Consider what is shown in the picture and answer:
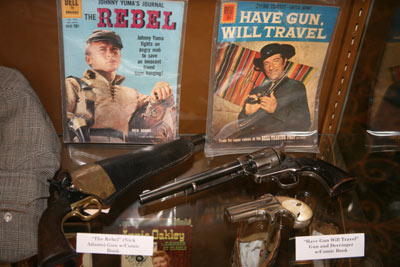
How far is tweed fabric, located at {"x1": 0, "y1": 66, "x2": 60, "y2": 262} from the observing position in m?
0.81

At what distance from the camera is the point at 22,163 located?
88 cm

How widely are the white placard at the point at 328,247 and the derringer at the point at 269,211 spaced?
75 millimetres

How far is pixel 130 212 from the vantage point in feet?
3.11

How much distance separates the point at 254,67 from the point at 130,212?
49 centimetres

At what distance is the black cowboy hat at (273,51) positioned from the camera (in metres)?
0.98

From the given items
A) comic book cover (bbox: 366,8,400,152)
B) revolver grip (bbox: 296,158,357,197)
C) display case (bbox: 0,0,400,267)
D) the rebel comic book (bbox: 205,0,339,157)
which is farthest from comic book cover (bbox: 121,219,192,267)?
comic book cover (bbox: 366,8,400,152)

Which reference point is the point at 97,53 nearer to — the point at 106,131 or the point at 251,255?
the point at 106,131

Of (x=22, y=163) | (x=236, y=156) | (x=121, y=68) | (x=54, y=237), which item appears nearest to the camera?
(x=54, y=237)

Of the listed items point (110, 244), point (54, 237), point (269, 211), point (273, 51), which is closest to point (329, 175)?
point (269, 211)

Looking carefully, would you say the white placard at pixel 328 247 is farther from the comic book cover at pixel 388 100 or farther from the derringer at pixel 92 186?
the derringer at pixel 92 186

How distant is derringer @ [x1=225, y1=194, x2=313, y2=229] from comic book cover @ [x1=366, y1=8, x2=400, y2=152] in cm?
28

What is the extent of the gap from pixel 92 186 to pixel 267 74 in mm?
533

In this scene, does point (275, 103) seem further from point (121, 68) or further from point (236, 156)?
point (121, 68)

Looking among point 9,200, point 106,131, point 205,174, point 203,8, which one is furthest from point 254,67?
point 9,200
